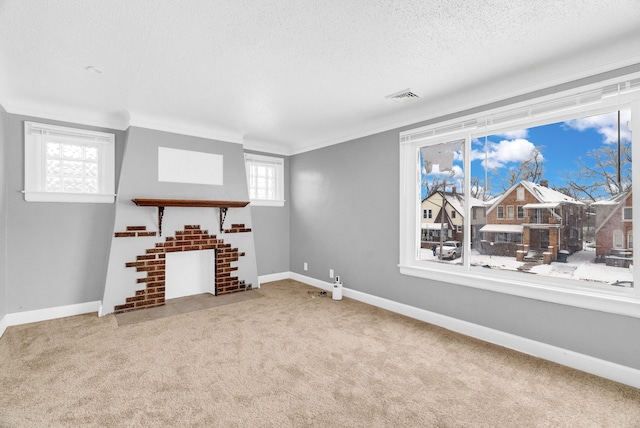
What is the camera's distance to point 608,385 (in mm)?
2098

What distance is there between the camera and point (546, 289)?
A: 8.09ft

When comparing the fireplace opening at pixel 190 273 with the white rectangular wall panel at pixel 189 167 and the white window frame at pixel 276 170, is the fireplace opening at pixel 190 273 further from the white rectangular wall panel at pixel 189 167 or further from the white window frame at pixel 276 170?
the white window frame at pixel 276 170

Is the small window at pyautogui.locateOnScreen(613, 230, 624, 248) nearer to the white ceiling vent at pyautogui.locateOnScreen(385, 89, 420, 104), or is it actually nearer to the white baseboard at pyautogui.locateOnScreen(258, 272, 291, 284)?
the white ceiling vent at pyautogui.locateOnScreen(385, 89, 420, 104)

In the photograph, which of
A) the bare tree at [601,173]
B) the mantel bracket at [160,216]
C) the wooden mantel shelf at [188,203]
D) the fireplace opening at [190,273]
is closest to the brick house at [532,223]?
the bare tree at [601,173]

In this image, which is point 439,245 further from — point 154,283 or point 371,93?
point 154,283

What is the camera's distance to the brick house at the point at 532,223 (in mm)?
2502

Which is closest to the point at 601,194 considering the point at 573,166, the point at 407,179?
the point at 573,166

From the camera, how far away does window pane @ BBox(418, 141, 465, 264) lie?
3209mm

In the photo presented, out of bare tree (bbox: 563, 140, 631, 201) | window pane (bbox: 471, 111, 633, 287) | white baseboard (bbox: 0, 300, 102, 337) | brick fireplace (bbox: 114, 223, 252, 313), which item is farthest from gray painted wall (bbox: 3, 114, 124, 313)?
bare tree (bbox: 563, 140, 631, 201)

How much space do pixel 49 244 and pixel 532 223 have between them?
5046 millimetres

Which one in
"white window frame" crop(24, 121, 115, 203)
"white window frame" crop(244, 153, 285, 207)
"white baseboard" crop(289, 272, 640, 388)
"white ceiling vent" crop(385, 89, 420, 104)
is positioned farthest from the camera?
"white window frame" crop(244, 153, 285, 207)

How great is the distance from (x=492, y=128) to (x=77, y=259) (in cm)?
478

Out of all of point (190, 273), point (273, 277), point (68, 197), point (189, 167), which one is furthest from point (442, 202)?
point (68, 197)

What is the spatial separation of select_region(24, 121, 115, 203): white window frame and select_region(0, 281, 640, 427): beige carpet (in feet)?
4.66
